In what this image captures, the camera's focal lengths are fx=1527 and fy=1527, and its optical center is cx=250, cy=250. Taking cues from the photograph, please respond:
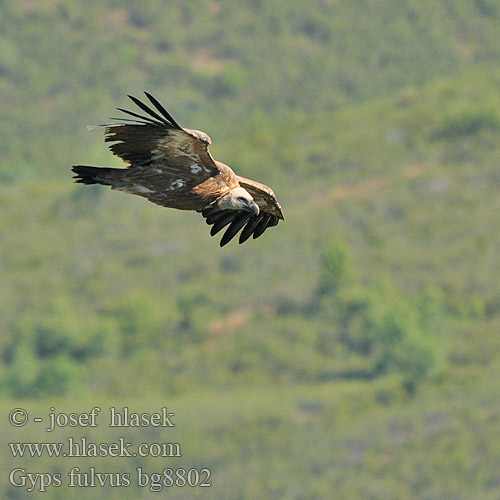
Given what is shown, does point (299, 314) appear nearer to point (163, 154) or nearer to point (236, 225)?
point (236, 225)

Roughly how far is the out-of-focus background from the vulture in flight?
49079 millimetres

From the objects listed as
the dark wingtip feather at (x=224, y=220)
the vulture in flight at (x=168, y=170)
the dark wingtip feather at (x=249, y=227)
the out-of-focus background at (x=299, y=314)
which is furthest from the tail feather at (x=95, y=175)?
the out-of-focus background at (x=299, y=314)

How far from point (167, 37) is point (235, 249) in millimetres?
54140

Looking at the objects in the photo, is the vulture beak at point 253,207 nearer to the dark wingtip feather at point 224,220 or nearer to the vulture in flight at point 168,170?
the vulture in flight at point 168,170

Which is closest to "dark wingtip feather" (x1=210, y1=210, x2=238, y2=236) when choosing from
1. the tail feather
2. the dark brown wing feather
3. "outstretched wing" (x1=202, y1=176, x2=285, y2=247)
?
"outstretched wing" (x1=202, y1=176, x2=285, y2=247)

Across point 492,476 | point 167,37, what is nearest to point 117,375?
point 492,476

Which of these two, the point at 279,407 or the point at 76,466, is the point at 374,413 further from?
the point at 76,466

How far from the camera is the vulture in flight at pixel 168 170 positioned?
1936cm

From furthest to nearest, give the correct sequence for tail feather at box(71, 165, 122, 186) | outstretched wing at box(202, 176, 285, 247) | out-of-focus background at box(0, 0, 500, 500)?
out-of-focus background at box(0, 0, 500, 500)
outstretched wing at box(202, 176, 285, 247)
tail feather at box(71, 165, 122, 186)

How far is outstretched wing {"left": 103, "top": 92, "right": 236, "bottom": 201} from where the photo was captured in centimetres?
1928

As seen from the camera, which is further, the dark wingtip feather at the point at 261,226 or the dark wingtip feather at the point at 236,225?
the dark wingtip feather at the point at 261,226

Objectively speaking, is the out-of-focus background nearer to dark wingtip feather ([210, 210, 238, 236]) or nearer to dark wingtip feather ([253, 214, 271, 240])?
dark wingtip feather ([253, 214, 271, 240])

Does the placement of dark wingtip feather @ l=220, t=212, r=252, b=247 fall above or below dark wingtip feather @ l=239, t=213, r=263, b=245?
below

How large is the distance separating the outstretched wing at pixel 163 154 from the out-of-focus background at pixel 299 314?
4955 cm
